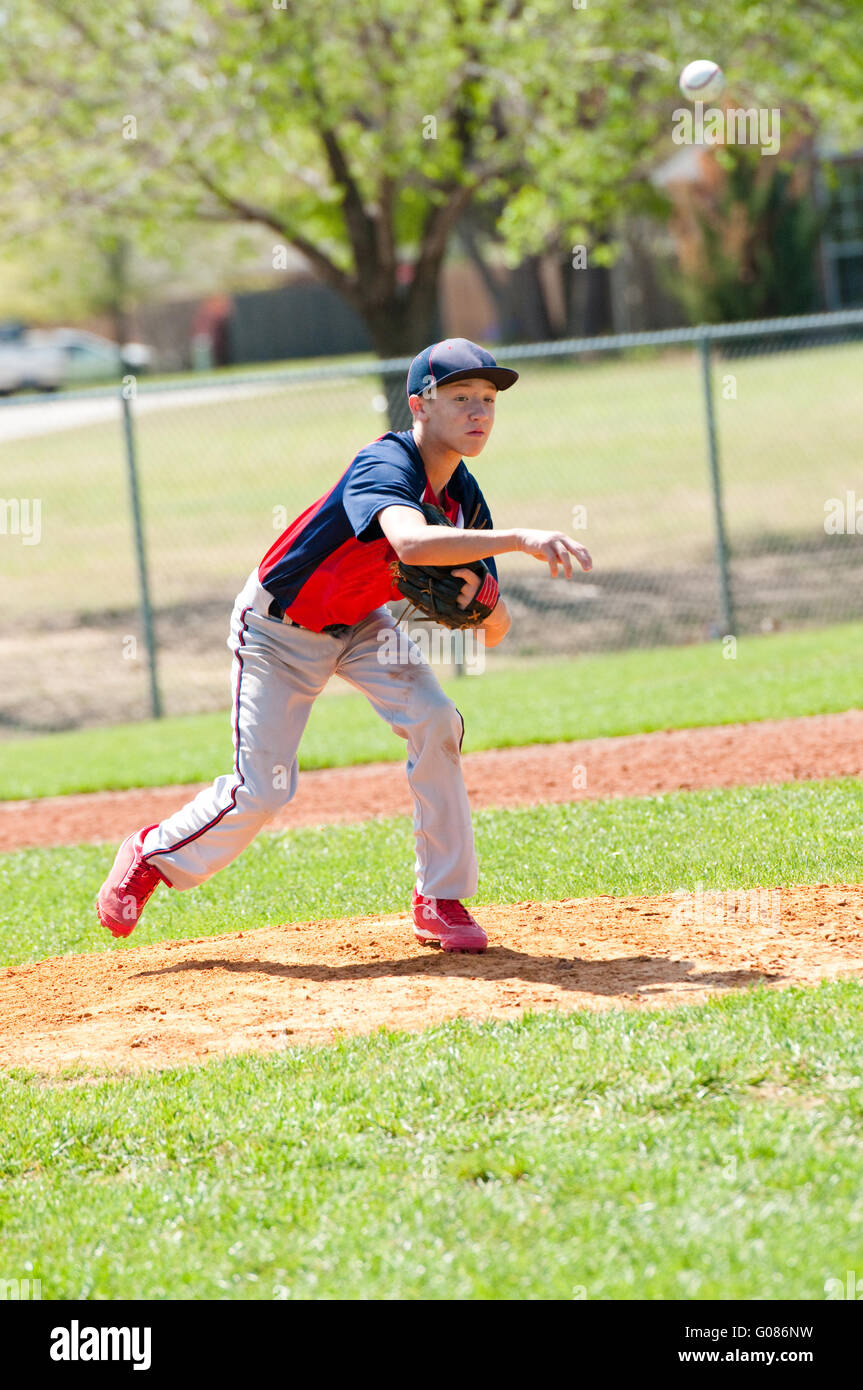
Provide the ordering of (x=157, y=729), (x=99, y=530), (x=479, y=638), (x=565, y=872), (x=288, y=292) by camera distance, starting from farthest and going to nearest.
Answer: (x=288, y=292) → (x=99, y=530) → (x=479, y=638) → (x=157, y=729) → (x=565, y=872)

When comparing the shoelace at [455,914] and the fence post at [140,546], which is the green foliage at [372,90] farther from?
the shoelace at [455,914]

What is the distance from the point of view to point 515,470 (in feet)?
69.9

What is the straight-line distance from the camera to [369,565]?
491cm

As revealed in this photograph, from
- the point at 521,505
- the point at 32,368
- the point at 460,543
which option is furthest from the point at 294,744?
the point at 32,368

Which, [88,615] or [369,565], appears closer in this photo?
[369,565]

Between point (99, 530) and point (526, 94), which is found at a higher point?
point (526, 94)

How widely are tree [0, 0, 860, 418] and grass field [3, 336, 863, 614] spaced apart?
2.53 metres

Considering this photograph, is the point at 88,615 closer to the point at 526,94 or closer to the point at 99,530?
the point at 99,530

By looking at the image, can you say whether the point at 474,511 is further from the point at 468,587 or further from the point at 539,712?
the point at 539,712

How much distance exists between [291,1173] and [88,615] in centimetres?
1329

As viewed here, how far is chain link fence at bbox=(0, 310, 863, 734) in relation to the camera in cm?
1410

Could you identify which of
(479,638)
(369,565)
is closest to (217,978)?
(369,565)

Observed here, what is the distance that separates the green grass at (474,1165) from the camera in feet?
10.1
